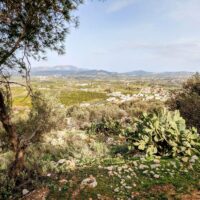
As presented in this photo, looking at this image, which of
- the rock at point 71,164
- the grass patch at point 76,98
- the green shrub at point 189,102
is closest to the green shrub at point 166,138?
the rock at point 71,164

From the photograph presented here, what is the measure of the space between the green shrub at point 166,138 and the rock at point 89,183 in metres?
2.26

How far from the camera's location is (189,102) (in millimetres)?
15531

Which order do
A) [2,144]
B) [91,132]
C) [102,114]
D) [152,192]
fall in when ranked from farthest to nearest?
[102,114]
[91,132]
[2,144]
[152,192]

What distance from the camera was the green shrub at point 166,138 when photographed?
9.08 meters

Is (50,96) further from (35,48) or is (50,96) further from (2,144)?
(35,48)

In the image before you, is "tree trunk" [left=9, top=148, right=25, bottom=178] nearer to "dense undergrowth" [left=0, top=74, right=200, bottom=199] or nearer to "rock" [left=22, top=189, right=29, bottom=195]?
"dense undergrowth" [left=0, top=74, right=200, bottom=199]

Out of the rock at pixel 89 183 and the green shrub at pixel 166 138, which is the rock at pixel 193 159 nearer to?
the green shrub at pixel 166 138

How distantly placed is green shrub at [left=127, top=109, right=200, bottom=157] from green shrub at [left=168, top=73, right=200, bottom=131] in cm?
480

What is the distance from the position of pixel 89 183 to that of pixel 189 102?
955 centimetres

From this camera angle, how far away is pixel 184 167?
26.9 ft

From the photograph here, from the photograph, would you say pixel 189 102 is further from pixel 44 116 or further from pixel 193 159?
pixel 44 116

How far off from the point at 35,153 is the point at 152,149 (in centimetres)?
411

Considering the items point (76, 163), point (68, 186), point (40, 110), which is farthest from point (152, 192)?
point (40, 110)

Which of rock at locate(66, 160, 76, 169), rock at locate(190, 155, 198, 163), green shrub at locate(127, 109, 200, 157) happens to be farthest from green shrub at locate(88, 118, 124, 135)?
rock at locate(190, 155, 198, 163)
